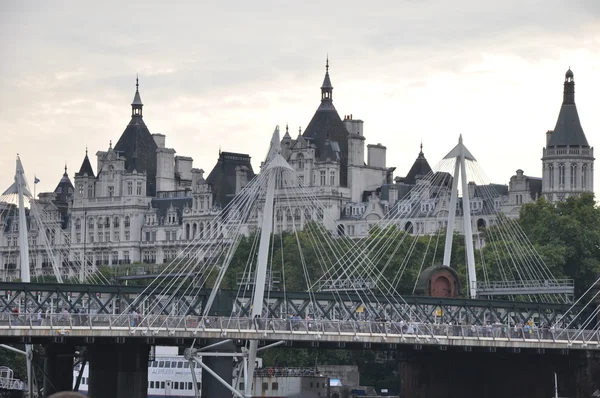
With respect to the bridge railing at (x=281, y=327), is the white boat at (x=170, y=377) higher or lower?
lower

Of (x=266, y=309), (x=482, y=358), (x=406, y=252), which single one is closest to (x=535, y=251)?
(x=406, y=252)

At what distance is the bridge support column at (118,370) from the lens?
10200 cm

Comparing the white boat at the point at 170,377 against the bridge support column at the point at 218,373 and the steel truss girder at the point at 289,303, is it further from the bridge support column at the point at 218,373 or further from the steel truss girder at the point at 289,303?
the bridge support column at the point at 218,373

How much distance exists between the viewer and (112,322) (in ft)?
332

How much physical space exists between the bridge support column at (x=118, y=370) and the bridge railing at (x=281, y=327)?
2.14 metres

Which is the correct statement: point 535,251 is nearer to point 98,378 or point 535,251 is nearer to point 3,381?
point 3,381

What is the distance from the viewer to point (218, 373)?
345 feet

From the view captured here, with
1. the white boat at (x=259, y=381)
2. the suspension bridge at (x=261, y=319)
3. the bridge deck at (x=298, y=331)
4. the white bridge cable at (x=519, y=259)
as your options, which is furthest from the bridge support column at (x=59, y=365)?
the white bridge cable at (x=519, y=259)

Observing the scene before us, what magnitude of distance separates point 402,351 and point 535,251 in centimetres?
3434

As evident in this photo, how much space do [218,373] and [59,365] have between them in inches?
349

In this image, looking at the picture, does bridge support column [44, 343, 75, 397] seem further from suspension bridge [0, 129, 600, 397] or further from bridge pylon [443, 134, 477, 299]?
bridge pylon [443, 134, 477, 299]

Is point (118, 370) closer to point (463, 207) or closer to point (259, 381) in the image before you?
point (463, 207)

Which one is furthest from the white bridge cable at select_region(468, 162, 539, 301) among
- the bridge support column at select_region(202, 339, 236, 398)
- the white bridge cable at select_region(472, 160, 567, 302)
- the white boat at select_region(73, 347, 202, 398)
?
the bridge support column at select_region(202, 339, 236, 398)

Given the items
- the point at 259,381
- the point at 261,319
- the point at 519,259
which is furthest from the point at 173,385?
the point at 261,319
